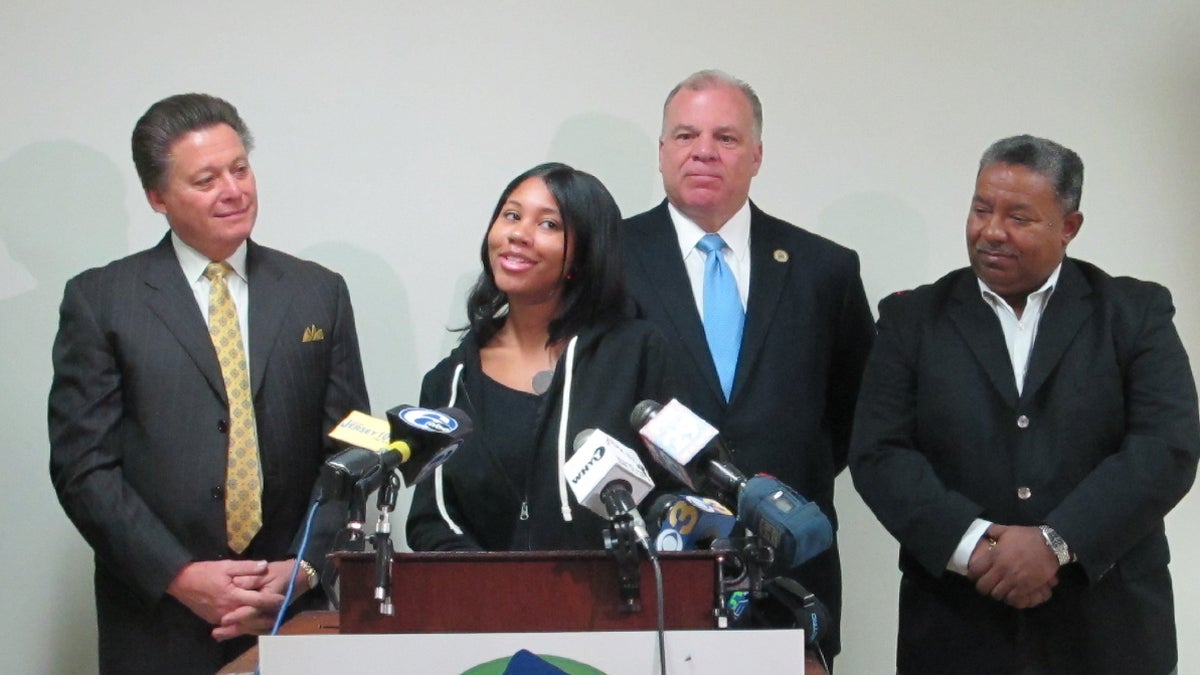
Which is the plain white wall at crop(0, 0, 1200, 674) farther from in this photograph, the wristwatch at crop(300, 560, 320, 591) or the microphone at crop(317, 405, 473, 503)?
the microphone at crop(317, 405, 473, 503)

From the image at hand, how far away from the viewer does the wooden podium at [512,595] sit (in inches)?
73.0

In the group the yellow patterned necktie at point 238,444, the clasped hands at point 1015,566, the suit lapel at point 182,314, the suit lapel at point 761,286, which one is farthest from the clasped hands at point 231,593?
the clasped hands at point 1015,566

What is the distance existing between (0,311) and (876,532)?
2525 millimetres

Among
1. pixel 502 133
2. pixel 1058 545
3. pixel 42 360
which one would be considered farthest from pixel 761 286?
pixel 42 360

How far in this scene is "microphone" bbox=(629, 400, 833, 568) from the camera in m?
1.80

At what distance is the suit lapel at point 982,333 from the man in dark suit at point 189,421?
4.46ft

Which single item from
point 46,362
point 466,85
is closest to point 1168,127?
point 466,85

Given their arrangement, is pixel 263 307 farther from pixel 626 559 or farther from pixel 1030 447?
pixel 1030 447

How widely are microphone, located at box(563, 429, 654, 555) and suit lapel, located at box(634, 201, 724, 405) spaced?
1125 mm

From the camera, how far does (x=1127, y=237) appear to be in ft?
12.5

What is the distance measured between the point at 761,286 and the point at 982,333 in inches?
21.6

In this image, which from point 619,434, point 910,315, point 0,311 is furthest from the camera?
point 0,311

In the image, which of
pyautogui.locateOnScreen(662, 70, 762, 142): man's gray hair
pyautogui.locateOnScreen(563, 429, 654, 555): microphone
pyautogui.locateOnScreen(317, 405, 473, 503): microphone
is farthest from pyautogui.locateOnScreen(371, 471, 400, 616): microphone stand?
pyautogui.locateOnScreen(662, 70, 762, 142): man's gray hair

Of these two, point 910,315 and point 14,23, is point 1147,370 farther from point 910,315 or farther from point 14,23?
point 14,23
